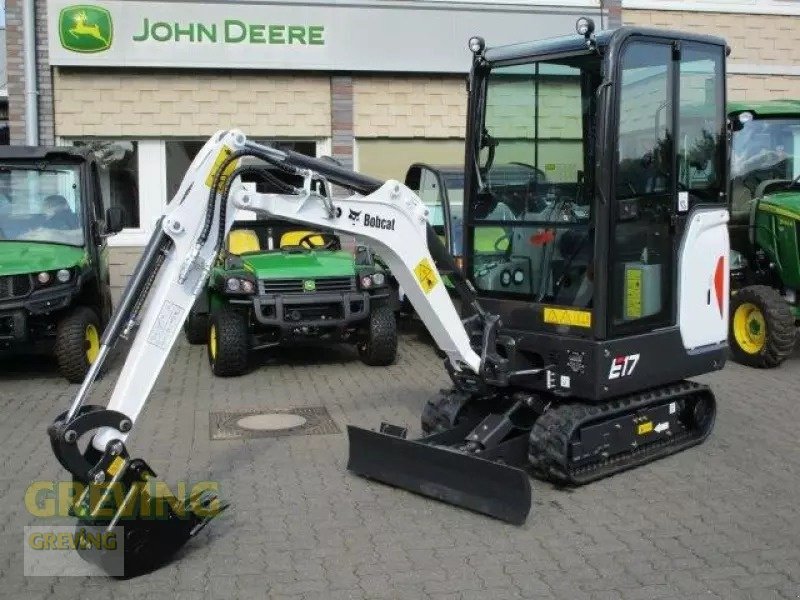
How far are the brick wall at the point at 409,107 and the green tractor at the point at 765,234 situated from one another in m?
5.27

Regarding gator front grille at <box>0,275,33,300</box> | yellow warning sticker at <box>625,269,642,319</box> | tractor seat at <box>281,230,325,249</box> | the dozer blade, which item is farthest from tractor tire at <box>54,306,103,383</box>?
yellow warning sticker at <box>625,269,642,319</box>

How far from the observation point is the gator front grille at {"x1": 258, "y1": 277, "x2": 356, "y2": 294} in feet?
31.9

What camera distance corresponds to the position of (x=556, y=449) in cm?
584

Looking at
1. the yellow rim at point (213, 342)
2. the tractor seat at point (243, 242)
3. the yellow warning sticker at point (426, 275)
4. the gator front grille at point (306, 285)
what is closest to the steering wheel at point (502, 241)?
the yellow warning sticker at point (426, 275)

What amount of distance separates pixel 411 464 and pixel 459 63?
33.0ft

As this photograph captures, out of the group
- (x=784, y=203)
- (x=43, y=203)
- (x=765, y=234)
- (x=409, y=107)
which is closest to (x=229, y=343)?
(x=43, y=203)

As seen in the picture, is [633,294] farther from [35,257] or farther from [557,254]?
[35,257]

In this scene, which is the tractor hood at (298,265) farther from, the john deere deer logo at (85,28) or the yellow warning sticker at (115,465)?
the yellow warning sticker at (115,465)

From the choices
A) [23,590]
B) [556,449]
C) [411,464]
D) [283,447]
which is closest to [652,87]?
[556,449]

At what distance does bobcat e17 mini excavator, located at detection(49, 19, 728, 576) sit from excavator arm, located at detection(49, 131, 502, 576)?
0.7 inches

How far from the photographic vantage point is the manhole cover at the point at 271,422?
7793 mm

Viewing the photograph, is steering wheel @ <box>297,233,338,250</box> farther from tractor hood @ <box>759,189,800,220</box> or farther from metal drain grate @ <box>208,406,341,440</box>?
tractor hood @ <box>759,189,800,220</box>

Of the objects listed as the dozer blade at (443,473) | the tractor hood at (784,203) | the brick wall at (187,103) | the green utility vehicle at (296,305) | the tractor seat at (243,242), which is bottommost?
the dozer blade at (443,473)

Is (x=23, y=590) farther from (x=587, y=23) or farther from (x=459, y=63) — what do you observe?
(x=459, y=63)
